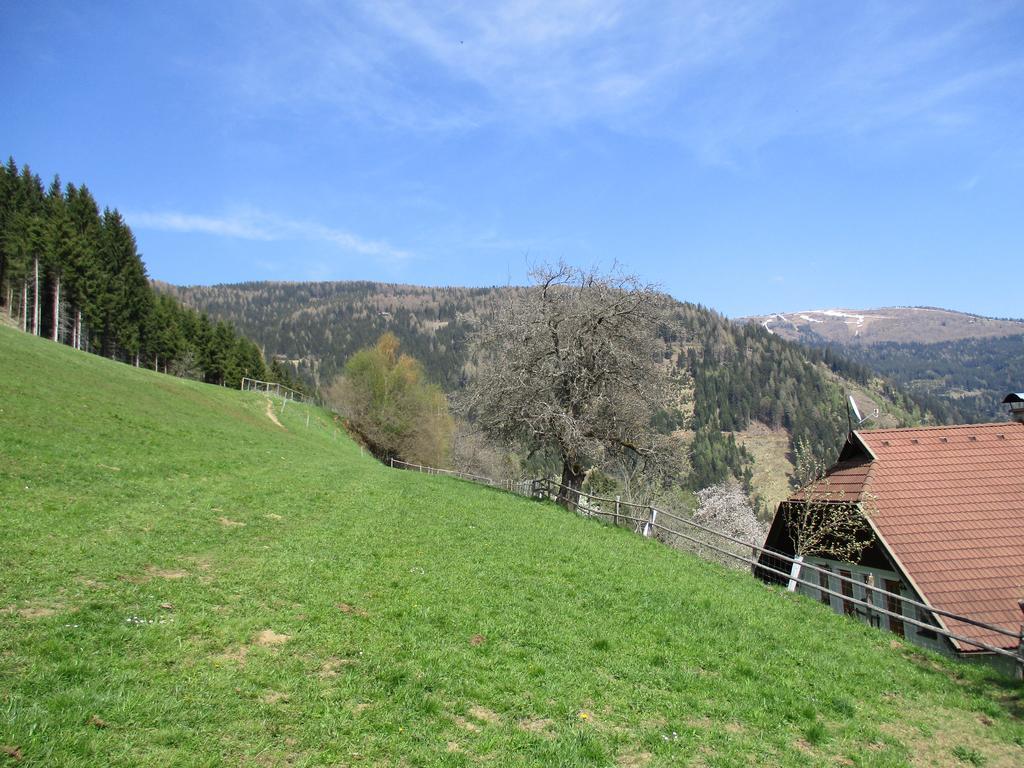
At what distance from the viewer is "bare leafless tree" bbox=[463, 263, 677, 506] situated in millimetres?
26906

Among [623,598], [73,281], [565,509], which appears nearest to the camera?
[623,598]

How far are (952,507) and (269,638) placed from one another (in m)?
21.9

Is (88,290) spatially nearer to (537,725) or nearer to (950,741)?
(537,725)

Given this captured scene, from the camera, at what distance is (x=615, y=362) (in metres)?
27.2

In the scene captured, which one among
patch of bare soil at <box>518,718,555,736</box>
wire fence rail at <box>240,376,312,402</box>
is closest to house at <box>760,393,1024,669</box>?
patch of bare soil at <box>518,718,555,736</box>

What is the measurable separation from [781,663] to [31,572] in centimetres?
1186

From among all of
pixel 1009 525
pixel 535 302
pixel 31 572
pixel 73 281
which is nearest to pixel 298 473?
pixel 535 302

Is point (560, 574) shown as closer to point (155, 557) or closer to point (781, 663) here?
point (781, 663)

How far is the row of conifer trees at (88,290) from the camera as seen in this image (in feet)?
188

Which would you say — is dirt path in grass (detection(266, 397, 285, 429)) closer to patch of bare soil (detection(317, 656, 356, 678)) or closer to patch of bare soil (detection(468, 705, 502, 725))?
patch of bare soil (detection(317, 656, 356, 678))

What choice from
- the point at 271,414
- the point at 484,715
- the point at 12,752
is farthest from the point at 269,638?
the point at 271,414

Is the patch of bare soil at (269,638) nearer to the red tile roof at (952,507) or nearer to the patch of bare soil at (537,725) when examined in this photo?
the patch of bare soil at (537,725)

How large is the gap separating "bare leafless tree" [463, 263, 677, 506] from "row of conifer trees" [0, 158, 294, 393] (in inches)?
1971

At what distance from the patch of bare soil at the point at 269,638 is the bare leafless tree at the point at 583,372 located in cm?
1804
